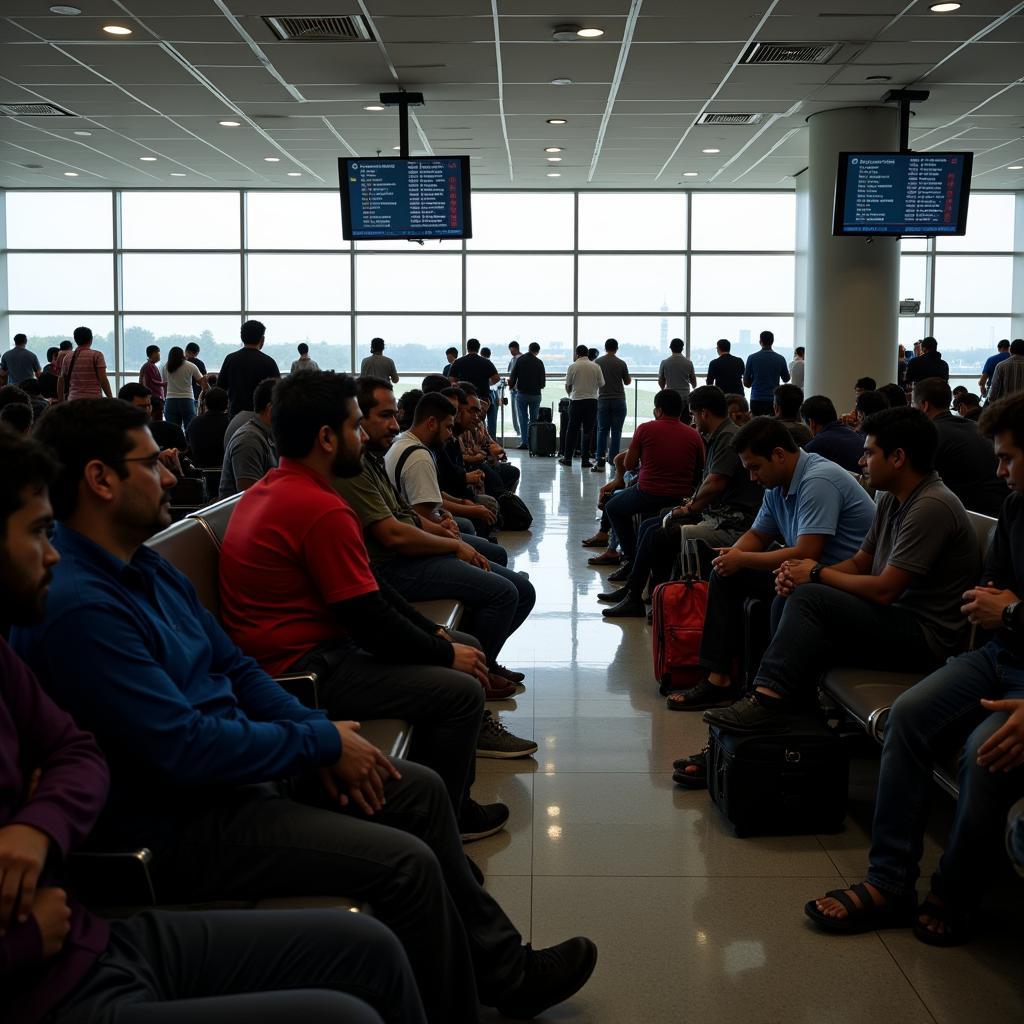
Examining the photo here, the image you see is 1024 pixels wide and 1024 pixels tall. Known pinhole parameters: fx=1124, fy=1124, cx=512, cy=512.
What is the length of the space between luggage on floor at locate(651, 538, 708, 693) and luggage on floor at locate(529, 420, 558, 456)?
478 inches

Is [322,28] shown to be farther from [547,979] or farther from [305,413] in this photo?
[547,979]

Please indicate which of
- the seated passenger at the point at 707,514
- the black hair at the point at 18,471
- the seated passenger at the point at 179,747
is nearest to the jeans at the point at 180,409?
the seated passenger at the point at 707,514

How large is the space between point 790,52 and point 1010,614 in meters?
7.26

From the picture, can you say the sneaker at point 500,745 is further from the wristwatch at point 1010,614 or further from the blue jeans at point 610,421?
the blue jeans at point 610,421

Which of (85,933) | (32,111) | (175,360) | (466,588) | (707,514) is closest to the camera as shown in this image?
(85,933)

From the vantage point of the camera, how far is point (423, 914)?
6.39 feet

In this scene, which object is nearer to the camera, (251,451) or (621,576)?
(251,451)

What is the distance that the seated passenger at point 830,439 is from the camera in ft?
19.9

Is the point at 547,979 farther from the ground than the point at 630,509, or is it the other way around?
the point at 630,509

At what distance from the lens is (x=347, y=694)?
112 inches

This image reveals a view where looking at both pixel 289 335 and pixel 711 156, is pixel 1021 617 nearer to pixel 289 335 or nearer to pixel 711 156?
pixel 711 156

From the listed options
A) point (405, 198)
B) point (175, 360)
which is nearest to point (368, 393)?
point (405, 198)

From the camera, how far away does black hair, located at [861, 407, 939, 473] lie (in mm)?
3432

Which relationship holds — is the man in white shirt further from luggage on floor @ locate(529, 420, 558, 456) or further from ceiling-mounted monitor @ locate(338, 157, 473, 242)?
ceiling-mounted monitor @ locate(338, 157, 473, 242)
